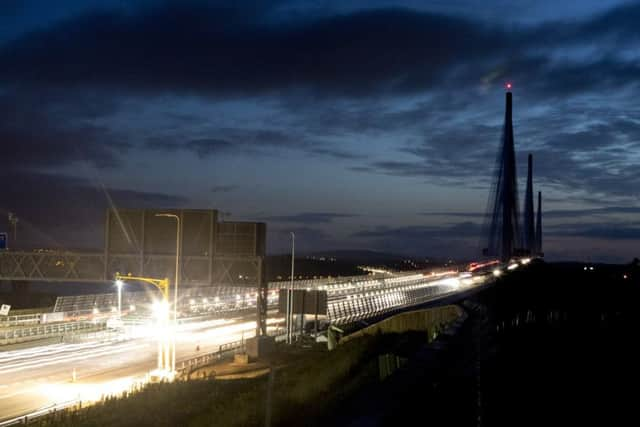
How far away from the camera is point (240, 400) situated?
66.7 ft

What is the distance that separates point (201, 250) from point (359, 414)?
35.5 m

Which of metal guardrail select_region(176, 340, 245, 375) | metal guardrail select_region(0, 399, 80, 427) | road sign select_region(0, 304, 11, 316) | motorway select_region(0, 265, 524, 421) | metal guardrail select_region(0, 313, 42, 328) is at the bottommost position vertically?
→ motorway select_region(0, 265, 524, 421)

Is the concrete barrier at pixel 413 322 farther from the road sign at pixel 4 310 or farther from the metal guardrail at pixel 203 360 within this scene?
the road sign at pixel 4 310

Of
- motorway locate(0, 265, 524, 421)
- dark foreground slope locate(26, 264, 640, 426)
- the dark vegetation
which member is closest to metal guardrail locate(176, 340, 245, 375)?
motorway locate(0, 265, 524, 421)

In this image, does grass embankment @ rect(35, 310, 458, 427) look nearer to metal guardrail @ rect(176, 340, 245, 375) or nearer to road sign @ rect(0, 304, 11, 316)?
metal guardrail @ rect(176, 340, 245, 375)

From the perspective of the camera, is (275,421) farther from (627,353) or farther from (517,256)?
(517,256)

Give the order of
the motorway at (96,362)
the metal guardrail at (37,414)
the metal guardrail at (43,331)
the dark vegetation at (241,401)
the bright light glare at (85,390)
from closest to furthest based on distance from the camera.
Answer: the dark vegetation at (241,401)
the metal guardrail at (37,414)
the bright light glare at (85,390)
the motorway at (96,362)
the metal guardrail at (43,331)

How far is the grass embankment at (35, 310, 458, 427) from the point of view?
63.6ft

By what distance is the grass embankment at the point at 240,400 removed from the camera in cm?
1938

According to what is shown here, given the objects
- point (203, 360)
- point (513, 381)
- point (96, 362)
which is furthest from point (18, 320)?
point (513, 381)

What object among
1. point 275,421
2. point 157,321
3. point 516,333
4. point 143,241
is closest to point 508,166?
point 516,333

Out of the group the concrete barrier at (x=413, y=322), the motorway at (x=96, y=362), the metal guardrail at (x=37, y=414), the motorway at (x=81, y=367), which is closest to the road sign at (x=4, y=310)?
the motorway at (x=96, y=362)


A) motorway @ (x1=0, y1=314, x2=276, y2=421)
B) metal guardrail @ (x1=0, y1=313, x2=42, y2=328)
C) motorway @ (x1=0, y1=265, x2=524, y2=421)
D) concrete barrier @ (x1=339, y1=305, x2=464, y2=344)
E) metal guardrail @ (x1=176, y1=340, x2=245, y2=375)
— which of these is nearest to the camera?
motorway @ (x1=0, y1=314, x2=276, y2=421)

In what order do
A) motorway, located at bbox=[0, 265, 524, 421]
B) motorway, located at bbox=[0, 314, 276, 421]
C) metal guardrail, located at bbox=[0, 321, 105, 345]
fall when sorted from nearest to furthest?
motorway, located at bbox=[0, 314, 276, 421] < motorway, located at bbox=[0, 265, 524, 421] < metal guardrail, located at bbox=[0, 321, 105, 345]
